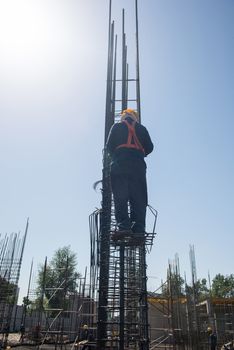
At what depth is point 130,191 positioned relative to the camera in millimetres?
6219

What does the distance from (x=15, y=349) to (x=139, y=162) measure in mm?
12042

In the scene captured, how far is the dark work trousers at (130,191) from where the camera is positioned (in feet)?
19.8

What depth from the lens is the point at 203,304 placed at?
18344mm

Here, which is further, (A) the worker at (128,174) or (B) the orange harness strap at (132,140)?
(B) the orange harness strap at (132,140)

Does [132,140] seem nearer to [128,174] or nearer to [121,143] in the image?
[121,143]

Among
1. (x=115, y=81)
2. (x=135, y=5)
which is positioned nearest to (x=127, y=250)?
(x=115, y=81)

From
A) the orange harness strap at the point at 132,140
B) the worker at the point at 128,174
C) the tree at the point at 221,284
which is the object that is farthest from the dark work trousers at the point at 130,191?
the tree at the point at 221,284

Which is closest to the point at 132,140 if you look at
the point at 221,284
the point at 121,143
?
the point at 121,143

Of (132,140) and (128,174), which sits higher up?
(132,140)

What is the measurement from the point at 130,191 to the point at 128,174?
0.33 m

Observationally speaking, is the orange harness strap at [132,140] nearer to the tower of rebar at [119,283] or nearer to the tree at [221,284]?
the tower of rebar at [119,283]

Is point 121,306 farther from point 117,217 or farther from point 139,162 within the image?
point 139,162

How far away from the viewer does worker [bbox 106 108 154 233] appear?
605cm

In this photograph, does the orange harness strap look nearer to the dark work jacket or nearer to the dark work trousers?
the dark work jacket
